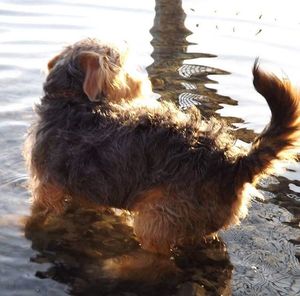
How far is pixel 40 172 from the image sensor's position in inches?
173

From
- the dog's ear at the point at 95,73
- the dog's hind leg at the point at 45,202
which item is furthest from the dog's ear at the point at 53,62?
the dog's hind leg at the point at 45,202

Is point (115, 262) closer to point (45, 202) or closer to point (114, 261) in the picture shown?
point (114, 261)

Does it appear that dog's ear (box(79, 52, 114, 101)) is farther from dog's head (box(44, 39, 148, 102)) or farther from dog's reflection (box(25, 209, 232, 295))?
dog's reflection (box(25, 209, 232, 295))

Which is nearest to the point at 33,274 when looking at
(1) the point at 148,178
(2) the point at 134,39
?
(1) the point at 148,178

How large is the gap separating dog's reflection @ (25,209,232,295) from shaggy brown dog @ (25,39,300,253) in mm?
201

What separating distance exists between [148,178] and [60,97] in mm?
966

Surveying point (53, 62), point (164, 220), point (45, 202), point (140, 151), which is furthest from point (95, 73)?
point (164, 220)

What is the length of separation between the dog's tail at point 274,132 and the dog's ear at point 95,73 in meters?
1.16

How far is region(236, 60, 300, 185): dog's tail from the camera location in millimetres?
3475

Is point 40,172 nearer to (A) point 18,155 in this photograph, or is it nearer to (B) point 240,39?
(A) point 18,155

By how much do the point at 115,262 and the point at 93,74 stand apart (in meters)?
1.35

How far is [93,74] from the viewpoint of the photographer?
14.0 feet

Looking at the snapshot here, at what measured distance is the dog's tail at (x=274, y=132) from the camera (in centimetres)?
347

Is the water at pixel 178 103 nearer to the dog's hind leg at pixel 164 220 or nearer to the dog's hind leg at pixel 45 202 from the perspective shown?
the dog's hind leg at pixel 45 202
